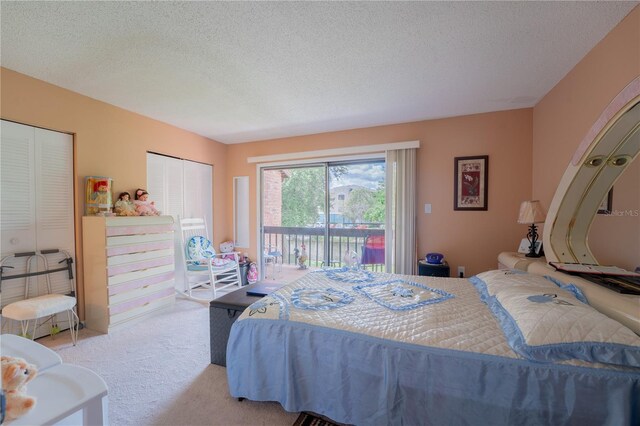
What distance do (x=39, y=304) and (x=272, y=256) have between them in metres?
2.91

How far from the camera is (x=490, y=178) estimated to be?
3.11m

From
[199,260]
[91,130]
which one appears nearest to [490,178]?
[199,260]

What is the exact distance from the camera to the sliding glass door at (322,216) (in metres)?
4.01

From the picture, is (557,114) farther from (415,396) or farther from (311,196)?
(311,196)

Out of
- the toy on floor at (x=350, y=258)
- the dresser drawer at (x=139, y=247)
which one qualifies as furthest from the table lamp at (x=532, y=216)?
the dresser drawer at (x=139, y=247)

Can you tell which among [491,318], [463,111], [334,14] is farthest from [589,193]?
[334,14]

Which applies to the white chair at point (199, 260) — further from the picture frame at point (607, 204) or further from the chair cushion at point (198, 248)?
the picture frame at point (607, 204)

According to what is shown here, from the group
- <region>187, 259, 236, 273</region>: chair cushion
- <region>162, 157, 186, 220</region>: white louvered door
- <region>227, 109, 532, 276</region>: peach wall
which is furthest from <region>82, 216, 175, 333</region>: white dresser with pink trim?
<region>227, 109, 532, 276</region>: peach wall

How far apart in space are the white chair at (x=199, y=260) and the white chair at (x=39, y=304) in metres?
1.20

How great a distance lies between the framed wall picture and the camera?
3123 mm

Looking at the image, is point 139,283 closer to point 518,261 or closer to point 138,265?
point 138,265

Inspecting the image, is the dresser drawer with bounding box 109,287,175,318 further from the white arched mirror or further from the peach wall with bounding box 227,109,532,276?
the white arched mirror

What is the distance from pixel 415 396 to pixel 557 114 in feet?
9.27

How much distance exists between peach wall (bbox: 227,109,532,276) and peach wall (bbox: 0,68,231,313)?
9.47 feet
